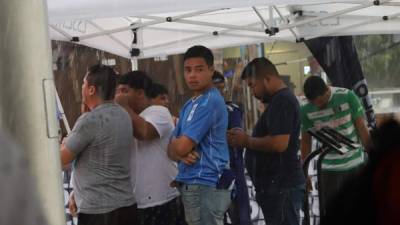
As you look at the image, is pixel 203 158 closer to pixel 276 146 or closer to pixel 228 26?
pixel 276 146

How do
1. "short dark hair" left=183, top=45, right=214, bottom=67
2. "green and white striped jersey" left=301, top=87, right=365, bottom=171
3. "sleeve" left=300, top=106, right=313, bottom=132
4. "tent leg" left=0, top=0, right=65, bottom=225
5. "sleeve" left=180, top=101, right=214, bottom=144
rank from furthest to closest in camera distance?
"sleeve" left=300, top=106, right=313, bottom=132, "green and white striped jersey" left=301, top=87, right=365, bottom=171, "short dark hair" left=183, top=45, right=214, bottom=67, "sleeve" left=180, top=101, right=214, bottom=144, "tent leg" left=0, top=0, right=65, bottom=225

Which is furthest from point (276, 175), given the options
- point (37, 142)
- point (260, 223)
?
point (37, 142)

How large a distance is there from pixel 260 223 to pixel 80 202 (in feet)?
7.23

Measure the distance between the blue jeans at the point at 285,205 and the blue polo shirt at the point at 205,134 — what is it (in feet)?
2.60

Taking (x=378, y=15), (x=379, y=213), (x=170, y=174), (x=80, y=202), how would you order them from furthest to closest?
1. (x=378, y=15)
2. (x=170, y=174)
3. (x=80, y=202)
4. (x=379, y=213)

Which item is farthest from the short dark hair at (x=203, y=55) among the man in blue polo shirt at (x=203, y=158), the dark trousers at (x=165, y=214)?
the dark trousers at (x=165, y=214)

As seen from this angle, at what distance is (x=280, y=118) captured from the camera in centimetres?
431

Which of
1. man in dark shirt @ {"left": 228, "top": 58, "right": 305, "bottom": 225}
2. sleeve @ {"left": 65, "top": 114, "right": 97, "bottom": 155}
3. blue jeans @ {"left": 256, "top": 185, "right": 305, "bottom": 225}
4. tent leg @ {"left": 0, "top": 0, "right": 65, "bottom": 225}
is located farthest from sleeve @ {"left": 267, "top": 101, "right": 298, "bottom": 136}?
tent leg @ {"left": 0, "top": 0, "right": 65, "bottom": 225}

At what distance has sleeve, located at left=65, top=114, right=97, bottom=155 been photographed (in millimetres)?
3449

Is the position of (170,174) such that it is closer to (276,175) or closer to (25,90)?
(276,175)

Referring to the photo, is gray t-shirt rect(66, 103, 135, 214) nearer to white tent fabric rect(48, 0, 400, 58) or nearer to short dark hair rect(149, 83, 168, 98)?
short dark hair rect(149, 83, 168, 98)

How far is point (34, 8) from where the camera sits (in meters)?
1.68

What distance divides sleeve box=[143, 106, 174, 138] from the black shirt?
0.65 meters

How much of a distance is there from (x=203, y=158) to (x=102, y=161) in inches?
22.2
